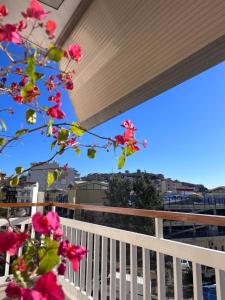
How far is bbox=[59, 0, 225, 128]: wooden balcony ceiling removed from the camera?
1623 millimetres

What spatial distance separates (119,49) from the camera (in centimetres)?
234

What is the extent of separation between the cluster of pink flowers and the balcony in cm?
94

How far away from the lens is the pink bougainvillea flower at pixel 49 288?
16.8 inches

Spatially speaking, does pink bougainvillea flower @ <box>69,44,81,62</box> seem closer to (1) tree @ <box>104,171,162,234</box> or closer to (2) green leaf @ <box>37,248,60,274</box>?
(2) green leaf @ <box>37,248,60,274</box>

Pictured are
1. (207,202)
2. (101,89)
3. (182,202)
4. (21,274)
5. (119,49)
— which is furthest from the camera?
(182,202)

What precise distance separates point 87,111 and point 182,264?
2254 mm

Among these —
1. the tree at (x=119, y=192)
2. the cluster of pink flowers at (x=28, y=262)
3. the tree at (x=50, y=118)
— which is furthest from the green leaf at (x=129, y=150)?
the tree at (x=119, y=192)

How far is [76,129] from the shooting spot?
1047 mm

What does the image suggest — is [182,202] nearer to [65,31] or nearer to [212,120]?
[65,31]

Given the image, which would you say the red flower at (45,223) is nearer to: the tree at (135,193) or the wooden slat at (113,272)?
the wooden slat at (113,272)

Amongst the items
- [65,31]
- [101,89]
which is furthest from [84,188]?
[65,31]

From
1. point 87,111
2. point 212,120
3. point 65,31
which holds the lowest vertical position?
point 87,111

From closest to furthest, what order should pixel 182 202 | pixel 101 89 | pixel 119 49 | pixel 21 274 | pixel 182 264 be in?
pixel 21 274 < pixel 182 264 < pixel 119 49 < pixel 101 89 < pixel 182 202

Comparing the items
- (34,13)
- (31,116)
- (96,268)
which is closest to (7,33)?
(34,13)
